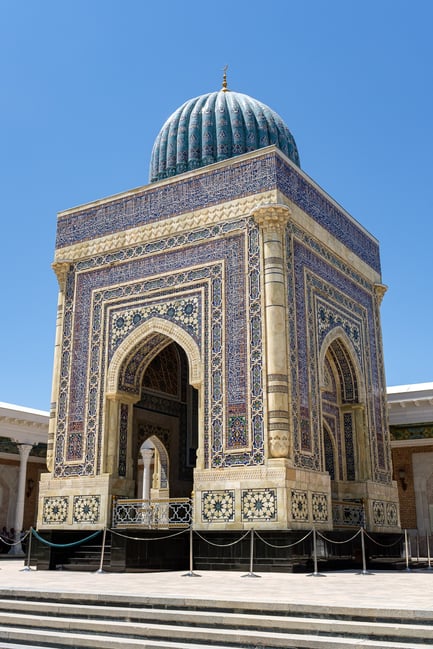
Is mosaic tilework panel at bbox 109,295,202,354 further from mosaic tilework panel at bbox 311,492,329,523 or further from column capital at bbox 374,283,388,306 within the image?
column capital at bbox 374,283,388,306

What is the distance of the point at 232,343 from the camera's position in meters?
11.5

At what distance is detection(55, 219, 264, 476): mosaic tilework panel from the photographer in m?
11.2

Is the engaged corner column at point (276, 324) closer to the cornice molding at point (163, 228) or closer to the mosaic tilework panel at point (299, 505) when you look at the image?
the cornice molding at point (163, 228)

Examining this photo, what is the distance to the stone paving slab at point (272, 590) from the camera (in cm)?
550

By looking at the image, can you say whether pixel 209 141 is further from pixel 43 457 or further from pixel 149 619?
pixel 43 457

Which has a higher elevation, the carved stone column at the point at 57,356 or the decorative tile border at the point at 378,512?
the carved stone column at the point at 57,356

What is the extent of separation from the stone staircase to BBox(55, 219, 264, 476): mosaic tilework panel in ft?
15.9

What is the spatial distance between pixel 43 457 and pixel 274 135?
13.2m

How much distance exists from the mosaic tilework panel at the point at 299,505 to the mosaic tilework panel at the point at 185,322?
2.34ft

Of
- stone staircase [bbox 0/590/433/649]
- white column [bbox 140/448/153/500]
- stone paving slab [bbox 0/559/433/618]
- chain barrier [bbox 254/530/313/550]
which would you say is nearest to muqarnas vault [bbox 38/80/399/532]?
chain barrier [bbox 254/530/313/550]

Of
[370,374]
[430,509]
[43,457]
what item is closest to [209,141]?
[370,374]

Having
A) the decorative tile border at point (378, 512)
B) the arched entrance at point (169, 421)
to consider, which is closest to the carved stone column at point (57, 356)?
the arched entrance at point (169, 421)

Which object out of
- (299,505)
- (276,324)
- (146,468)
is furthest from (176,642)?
(146,468)

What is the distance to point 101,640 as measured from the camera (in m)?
5.55
